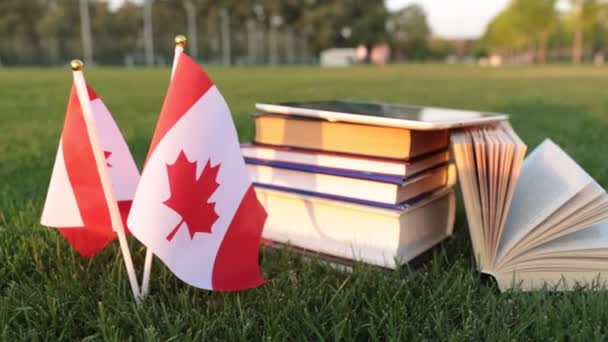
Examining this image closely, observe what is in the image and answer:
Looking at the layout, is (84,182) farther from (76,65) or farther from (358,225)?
(358,225)

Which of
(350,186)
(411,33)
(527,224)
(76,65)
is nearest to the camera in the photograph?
(76,65)

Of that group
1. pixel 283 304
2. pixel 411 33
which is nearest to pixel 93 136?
pixel 283 304

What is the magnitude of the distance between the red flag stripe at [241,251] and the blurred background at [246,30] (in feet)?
111

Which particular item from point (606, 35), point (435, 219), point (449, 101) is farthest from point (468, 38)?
→ point (435, 219)

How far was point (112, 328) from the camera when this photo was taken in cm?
99

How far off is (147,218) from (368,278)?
0.56m

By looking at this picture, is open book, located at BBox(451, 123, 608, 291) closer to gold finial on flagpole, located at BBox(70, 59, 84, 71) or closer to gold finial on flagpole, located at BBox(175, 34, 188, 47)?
gold finial on flagpole, located at BBox(175, 34, 188, 47)

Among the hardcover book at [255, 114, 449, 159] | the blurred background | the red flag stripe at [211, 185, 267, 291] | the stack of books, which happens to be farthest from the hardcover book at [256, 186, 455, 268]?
the blurred background

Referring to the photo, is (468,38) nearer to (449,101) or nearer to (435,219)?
(449,101)

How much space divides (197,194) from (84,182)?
0.31m

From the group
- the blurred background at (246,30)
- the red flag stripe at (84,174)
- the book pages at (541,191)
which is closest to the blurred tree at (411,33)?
the blurred background at (246,30)

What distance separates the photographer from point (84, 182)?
1.16m

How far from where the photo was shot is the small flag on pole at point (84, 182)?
1147 mm

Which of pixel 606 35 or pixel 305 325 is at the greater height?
pixel 606 35
